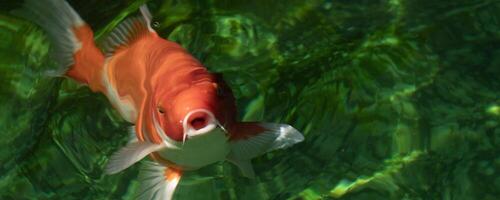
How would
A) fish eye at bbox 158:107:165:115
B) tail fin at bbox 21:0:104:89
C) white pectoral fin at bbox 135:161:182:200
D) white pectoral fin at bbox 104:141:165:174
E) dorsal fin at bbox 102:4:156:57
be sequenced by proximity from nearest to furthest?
fish eye at bbox 158:107:165:115 < white pectoral fin at bbox 104:141:165:174 < white pectoral fin at bbox 135:161:182:200 < dorsal fin at bbox 102:4:156:57 < tail fin at bbox 21:0:104:89

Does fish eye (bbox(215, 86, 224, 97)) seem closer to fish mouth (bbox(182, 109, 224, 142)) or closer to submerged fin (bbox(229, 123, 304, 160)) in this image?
fish mouth (bbox(182, 109, 224, 142))

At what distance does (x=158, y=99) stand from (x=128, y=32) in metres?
0.61

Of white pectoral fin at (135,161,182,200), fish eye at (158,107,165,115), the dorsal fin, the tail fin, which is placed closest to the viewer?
fish eye at (158,107,165,115)

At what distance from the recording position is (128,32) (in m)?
2.56

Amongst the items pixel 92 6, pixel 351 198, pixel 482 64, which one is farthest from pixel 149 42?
pixel 482 64

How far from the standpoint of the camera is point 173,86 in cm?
200

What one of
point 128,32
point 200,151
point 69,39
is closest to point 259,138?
point 200,151

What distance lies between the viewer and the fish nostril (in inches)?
72.0

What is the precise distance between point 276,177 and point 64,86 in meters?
1.19

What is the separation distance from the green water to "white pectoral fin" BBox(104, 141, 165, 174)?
768 mm

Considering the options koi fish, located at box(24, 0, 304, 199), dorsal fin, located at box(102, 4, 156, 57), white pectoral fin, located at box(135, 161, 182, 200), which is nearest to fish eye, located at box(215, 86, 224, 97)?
koi fish, located at box(24, 0, 304, 199)

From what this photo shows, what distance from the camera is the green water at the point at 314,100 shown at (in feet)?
9.69

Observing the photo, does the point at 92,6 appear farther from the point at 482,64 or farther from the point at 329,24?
the point at 482,64

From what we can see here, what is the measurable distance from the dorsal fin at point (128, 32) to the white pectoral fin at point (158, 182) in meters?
0.48
